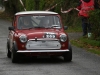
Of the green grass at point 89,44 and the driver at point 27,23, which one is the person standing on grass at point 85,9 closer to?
the green grass at point 89,44

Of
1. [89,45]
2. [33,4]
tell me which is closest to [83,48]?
[89,45]

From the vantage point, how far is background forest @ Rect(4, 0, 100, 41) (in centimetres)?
2098

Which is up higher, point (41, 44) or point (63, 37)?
point (63, 37)

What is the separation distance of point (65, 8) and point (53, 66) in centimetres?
1836

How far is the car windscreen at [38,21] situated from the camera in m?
16.3

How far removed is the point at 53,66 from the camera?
14.5 m

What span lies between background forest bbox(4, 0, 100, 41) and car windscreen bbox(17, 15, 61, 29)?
437 cm

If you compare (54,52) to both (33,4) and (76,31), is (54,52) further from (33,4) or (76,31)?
(33,4)

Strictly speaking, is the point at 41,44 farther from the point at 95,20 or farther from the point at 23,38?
the point at 95,20


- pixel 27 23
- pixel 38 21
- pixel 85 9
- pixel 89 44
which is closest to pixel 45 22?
pixel 38 21

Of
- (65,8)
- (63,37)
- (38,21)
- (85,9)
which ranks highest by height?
(38,21)

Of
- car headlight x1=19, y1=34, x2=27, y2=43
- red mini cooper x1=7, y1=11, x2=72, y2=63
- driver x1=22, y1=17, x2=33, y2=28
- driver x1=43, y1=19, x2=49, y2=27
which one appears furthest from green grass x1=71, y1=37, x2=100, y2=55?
car headlight x1=19, y1=34, x2=27, y2=43

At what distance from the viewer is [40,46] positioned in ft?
49.6

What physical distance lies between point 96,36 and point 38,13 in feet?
19.8
